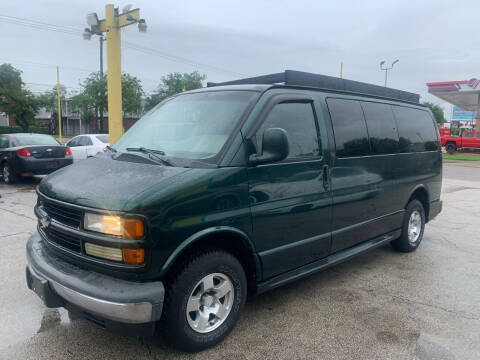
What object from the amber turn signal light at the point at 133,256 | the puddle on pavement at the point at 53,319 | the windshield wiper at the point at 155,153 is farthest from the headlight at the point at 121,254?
the puddle on pavement at the point at 53,319

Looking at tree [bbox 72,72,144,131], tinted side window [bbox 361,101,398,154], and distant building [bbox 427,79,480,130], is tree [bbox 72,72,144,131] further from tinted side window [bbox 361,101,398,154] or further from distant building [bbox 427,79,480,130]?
tinted side window [bbox 361,101,398,154]

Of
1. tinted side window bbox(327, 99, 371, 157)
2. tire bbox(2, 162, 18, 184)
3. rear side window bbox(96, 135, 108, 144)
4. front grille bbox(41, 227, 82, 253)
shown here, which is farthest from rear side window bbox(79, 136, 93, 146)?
tinted side window bbox(327, 99, 371, 157)

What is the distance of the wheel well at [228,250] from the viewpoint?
2779mm

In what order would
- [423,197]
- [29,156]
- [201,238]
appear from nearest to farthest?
[201,238] < [423,197] < [29,156]

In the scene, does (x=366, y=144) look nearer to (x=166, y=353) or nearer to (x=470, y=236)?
(x=166, y=353)

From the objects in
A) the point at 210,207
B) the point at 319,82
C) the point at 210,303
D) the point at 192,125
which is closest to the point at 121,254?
the point at 210,207

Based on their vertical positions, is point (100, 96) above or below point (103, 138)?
above

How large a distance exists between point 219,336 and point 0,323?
1918 mm

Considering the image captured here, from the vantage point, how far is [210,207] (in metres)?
2.82

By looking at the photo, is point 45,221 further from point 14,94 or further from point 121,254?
point 14,94

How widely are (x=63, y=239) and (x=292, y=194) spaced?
189 cm

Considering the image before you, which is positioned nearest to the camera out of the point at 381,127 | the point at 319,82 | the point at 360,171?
the point at 319,82

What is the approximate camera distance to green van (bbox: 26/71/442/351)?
8.40ft

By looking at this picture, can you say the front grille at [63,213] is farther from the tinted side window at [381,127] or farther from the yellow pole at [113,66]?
the yellow pole at [113,66]
